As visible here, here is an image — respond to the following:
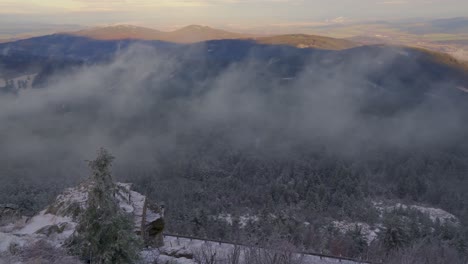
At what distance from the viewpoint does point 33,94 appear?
13688cm

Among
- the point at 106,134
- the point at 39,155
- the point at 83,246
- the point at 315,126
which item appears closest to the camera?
the point at 83,246

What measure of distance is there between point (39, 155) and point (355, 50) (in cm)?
11605

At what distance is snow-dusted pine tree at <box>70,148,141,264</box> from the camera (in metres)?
8.02

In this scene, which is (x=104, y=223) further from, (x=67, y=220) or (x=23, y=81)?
(x=23, y=81)

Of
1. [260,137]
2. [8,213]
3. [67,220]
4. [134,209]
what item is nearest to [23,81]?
[260,137]

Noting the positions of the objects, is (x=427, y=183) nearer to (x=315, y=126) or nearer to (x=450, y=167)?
(x=450, y=167)

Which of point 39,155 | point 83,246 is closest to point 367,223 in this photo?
point 83,246

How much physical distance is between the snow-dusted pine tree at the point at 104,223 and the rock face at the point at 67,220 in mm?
1484

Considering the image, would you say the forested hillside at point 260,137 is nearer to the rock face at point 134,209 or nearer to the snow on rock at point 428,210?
the snow on rock at point 428,210

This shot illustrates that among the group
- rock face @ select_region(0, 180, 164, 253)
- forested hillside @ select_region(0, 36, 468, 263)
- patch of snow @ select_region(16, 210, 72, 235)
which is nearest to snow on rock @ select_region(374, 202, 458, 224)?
forested hillside @ select_region(0, 36, 468, 263)

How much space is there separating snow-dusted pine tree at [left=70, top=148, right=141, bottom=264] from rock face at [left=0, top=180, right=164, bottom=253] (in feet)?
4.87

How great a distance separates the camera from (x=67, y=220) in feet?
37.2

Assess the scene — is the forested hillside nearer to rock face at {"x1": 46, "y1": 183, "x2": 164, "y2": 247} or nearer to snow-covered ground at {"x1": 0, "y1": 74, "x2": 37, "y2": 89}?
snow-covered ground at {"x1": 0, "y1": 74, "x2": 37, "y2": 89}

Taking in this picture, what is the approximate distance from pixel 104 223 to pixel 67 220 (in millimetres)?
4169
